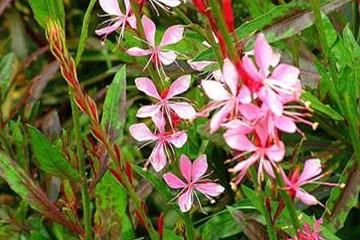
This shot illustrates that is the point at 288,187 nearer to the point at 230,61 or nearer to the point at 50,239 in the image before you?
the point at 230,61

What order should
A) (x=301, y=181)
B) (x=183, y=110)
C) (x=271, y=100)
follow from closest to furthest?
(x=271, y=100) → (x=301, y=181) → (x=183, y=110)

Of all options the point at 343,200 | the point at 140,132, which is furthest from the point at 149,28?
the point at 343,200

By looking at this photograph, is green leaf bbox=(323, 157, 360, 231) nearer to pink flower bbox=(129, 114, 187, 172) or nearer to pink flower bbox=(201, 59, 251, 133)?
pink flower bbox=(129, 114, 187, 172)

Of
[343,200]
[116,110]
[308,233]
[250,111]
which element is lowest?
[343,200]

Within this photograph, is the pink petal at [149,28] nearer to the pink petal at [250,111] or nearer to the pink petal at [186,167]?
the pink petal at [186,167]

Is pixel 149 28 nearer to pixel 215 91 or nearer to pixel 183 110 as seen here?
pixel 183 110

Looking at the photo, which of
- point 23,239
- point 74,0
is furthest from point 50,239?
point 74,0

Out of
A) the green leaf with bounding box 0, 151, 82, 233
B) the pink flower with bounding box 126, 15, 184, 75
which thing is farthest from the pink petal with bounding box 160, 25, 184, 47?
the green leaf with bounding box 0, 151, 82, 233
